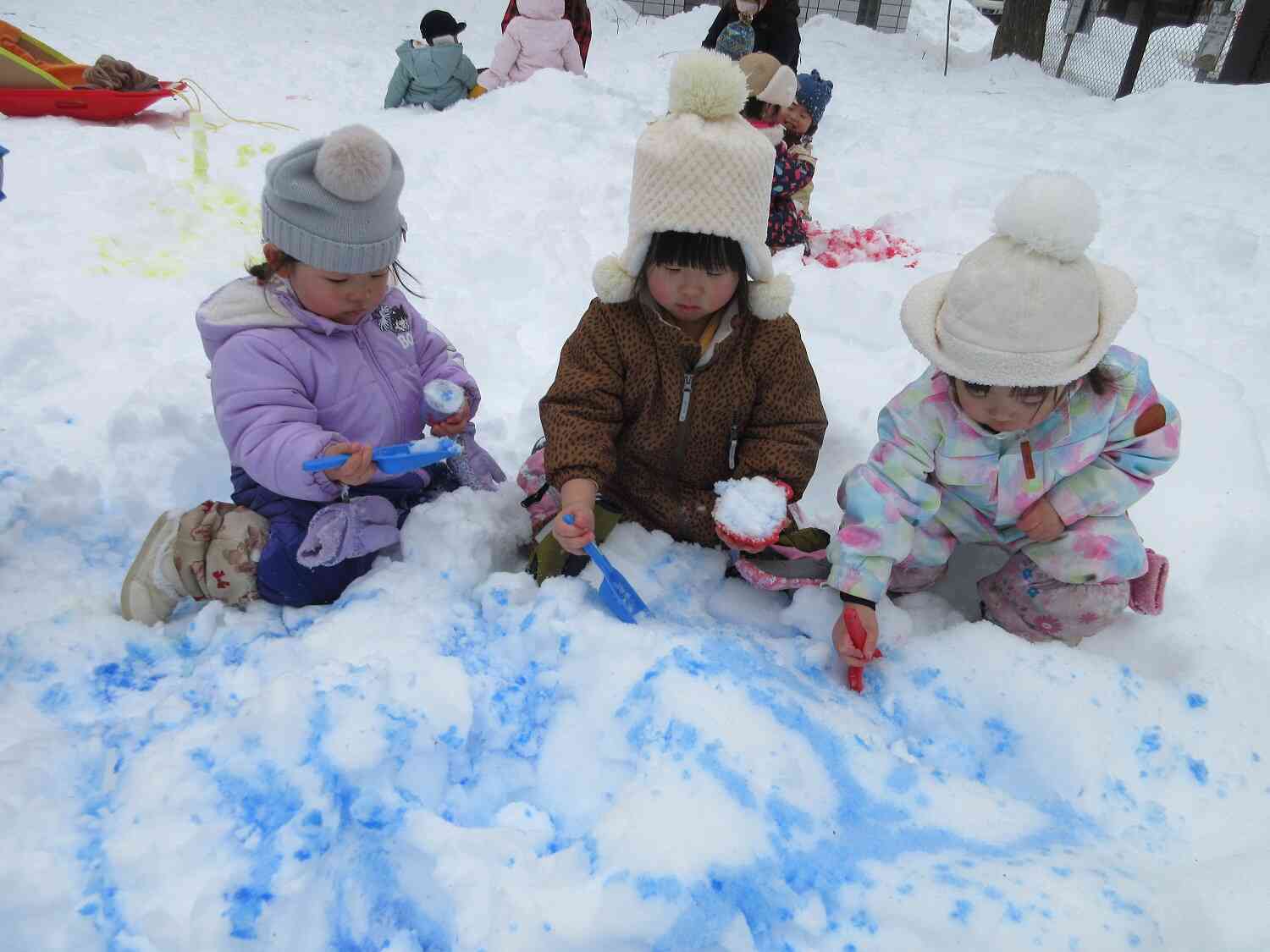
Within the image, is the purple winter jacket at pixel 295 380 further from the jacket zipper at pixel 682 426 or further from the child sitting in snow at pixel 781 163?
A: the child sitting in snow at pixel 781 163

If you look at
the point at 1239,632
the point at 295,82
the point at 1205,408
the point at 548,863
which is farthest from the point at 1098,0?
A: the point at 548,863

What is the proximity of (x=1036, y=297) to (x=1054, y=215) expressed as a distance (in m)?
0.13

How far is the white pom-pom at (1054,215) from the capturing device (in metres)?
1.34

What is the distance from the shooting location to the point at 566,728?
1.40m

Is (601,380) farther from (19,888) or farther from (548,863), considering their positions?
(19,888)

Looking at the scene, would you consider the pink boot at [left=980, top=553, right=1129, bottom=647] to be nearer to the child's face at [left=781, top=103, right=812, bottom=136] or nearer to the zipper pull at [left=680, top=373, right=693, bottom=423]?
the zipper pull at [left=680, top=373, right=693, bottom=423]

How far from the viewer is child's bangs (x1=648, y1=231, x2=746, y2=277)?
5.48ft

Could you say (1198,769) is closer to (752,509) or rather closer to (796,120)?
(752,509)

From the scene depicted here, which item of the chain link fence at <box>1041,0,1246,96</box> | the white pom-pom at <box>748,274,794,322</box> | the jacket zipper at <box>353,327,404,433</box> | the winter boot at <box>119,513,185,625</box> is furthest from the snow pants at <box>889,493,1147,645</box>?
the chain link fence at <box>1041,0,1246,96</box>

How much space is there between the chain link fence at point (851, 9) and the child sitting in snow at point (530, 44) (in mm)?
6395

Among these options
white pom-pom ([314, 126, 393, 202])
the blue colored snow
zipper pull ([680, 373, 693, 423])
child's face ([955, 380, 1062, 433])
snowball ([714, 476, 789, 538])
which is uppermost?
white pom-pom ([314, 126, 393, 202])

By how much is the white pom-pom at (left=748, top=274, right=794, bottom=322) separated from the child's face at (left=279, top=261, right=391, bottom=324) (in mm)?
749

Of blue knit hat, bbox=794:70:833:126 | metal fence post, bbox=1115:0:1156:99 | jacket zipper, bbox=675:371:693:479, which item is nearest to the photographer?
jacket zipper, bbox=675:371:693:479

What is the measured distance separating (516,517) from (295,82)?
18.7 feet
